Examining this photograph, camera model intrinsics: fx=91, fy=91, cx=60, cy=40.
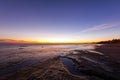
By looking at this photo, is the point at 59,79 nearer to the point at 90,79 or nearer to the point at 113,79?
the point at 90,79

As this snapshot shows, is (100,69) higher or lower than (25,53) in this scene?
lower

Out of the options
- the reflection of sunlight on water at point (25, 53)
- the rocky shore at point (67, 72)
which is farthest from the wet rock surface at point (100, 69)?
the reflection of sunlight on water at point (25, 53)

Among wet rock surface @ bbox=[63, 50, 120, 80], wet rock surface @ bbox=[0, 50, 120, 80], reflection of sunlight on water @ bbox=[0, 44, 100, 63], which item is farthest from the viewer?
reflection of sunlight on water @ bbox=[0, 44, 100, 63]

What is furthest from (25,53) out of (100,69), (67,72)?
(100,69)

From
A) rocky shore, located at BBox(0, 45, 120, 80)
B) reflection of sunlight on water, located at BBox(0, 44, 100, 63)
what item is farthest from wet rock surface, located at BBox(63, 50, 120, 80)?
reflection of sunlight on water, located at BBox(0, 44, 100, 63)

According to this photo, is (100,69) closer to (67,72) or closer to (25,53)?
(67,72)

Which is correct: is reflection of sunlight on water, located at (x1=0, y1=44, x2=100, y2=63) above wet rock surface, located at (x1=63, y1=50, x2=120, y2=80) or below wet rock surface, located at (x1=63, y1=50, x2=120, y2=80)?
above

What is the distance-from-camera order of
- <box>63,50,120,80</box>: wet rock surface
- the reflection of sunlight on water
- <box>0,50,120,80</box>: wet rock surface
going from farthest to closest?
the reflection of sunlight on water → <box>63,50,120,80</box>: wet rock surface → <box>0,50,120,80</box>: wet rock surface

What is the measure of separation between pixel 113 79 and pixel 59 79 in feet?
16.4

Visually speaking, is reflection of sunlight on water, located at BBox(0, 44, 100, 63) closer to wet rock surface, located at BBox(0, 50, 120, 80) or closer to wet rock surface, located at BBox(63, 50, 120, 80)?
wet rock surface, located at BBox(0, 50, 120, 80)

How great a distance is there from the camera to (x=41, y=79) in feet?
27.7

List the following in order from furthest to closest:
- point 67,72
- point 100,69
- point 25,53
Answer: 1. point 25,53
2. point 100,69
3. point 67,72

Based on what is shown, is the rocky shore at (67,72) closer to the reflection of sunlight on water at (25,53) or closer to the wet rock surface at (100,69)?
the wet rock surface at (100,69)

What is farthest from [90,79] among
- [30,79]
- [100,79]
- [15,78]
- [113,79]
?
[15,78]
